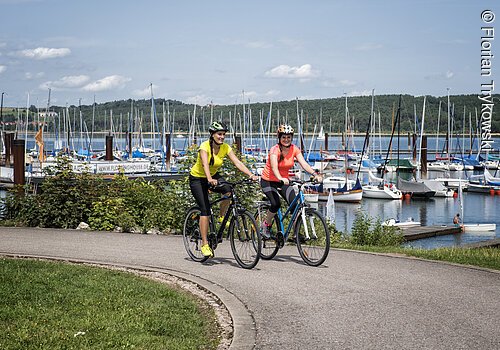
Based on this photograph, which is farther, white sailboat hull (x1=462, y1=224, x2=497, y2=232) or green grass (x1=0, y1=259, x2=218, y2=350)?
white sailboat hull (x1=462, y1=224, x2=497, y2=232)

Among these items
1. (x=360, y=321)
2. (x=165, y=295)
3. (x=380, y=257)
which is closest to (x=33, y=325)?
(x=165, y=295)

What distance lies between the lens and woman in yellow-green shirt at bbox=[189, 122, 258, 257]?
36.7 feet

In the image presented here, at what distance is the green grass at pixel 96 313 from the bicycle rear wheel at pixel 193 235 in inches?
67.1

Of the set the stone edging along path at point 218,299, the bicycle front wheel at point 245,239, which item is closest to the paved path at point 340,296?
the stone edging along path at point 218,299

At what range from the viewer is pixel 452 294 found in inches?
356

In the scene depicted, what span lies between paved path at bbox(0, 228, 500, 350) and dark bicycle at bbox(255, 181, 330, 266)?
0.23 metres

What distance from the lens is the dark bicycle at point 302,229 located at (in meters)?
11.1

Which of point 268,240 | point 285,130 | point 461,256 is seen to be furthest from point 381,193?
point 285,130

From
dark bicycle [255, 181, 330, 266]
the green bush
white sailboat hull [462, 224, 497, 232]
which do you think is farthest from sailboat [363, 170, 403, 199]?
dark bicycle [255, 181, 330, 266]

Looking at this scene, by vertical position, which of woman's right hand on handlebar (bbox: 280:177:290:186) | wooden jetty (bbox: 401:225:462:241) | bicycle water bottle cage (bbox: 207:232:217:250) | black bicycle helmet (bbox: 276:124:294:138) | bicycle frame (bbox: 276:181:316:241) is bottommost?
wooden jetty (bbox: 401:225:462:241)

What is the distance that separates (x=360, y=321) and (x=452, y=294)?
186 cm

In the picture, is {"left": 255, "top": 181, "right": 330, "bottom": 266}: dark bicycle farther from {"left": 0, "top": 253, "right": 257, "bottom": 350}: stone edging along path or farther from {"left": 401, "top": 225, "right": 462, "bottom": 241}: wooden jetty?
{"left": 401, "top": 225, "right": 462, "bottom": 241}: wooden jetty

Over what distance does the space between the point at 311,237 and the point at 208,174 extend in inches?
73.1

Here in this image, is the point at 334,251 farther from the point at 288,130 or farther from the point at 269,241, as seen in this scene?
the point at 288,130
